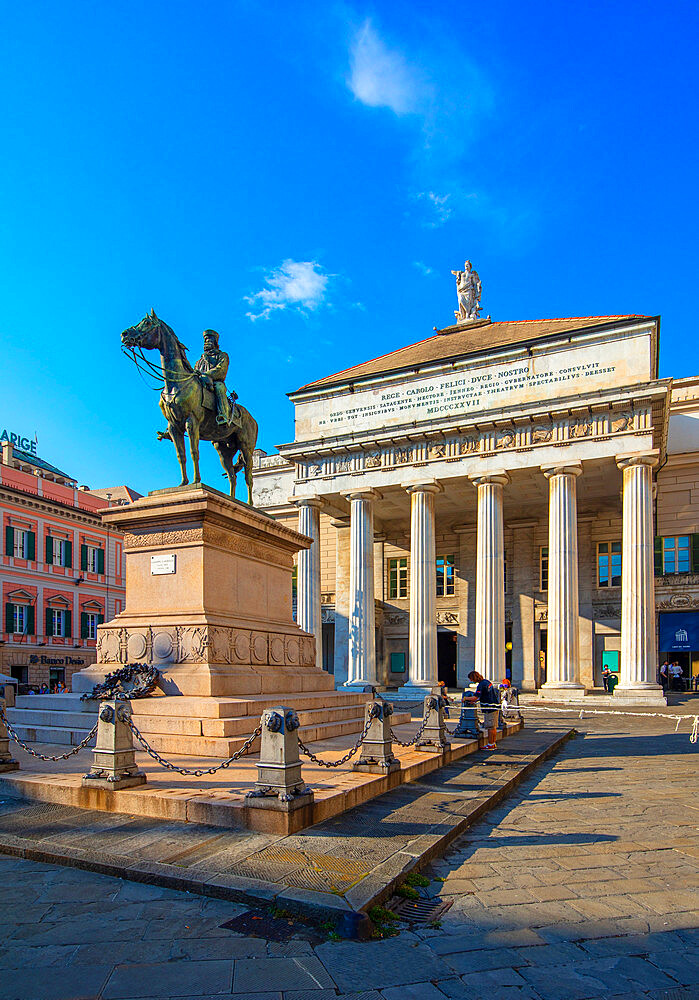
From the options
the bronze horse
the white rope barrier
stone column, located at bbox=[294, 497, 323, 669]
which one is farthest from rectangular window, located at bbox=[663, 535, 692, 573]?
the bronze horse

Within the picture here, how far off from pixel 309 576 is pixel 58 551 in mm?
18612

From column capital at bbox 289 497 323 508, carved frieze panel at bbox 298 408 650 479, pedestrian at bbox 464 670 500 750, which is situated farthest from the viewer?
column capital at bbox 289 497 323 508

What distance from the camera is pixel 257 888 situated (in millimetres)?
4812

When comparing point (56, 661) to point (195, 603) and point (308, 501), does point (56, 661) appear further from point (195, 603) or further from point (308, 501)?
point (195, 603)

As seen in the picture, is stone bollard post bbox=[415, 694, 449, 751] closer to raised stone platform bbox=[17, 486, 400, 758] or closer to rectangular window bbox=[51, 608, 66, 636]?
raised stone platform bbox=[17, 486, 400, 758]

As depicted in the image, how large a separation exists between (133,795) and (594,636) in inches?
1272

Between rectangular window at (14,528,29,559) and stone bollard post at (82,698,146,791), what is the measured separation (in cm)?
3703

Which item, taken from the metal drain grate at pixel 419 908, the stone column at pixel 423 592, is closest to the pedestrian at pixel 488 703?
the metal drain grate at pixel 419 908

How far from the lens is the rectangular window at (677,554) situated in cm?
3447

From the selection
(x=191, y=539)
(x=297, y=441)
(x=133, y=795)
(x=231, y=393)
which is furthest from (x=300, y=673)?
(x=297, y=441)

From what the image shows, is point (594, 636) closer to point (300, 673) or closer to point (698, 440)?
point (698, 440)

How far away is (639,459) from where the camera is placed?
90.8 feet

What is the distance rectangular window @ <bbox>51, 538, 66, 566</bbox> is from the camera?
43519 millimetres

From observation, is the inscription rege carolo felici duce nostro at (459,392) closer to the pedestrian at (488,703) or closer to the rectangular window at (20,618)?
the pedestrian at (488,703)
